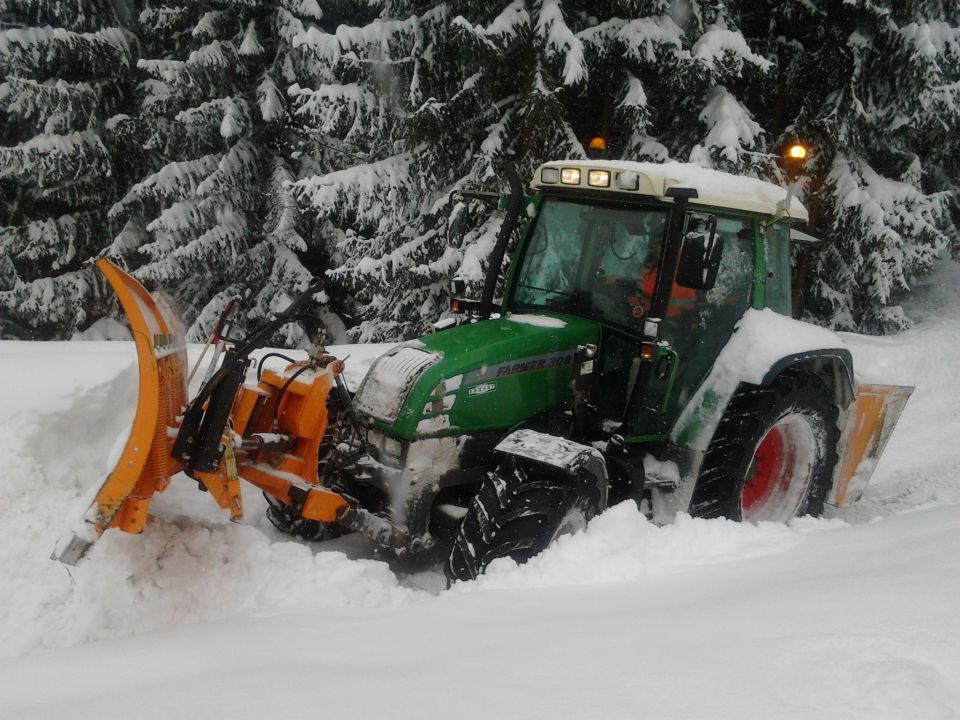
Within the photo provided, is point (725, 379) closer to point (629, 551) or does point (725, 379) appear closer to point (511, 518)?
point (629, 551)

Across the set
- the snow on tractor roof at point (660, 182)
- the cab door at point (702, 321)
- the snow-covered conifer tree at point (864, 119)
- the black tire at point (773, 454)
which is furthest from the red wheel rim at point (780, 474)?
the snow-covered conifer tree at point (864, 119)

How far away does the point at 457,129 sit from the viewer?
33.5 feet

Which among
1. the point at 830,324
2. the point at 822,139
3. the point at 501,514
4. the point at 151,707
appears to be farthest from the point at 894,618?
the point at 830,324

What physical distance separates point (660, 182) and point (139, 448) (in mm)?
2822

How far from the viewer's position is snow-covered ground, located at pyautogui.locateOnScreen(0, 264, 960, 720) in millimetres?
1854

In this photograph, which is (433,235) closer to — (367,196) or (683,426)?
(367,196)

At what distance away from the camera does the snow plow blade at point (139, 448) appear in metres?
2.94

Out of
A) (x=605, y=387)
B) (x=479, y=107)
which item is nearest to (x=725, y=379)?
(x=605, y=387)

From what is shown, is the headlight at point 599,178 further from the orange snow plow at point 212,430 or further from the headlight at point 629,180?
the orange snow plow at point 212,430

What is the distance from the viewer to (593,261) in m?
4.33

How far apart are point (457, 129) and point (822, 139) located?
573cm

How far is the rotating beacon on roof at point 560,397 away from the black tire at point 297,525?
13mm

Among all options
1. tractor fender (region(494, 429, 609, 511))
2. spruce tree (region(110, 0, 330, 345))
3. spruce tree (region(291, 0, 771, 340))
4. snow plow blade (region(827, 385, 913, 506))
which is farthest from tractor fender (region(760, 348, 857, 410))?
spruce tree (region(110, 0, 330, 345))

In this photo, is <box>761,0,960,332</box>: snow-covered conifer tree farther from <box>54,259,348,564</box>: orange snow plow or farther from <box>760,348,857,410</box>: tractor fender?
<box>54,259,348,564</box>: orange snow plow
